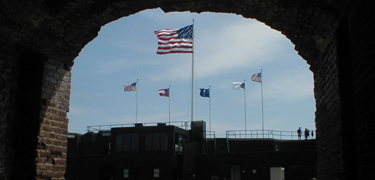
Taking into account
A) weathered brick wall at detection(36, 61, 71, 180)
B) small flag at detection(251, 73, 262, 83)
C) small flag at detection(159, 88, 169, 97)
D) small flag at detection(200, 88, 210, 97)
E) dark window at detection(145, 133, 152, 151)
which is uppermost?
small flag at detection(251, 73, 262, 83)

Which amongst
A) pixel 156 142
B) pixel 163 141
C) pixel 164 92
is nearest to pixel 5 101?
pixel 163 141

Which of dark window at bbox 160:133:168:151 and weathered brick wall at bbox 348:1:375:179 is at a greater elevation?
dark window at bbox 160:133:168:151

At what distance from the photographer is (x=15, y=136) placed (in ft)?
26.9

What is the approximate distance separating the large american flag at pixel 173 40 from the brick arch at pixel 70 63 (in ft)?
57.9

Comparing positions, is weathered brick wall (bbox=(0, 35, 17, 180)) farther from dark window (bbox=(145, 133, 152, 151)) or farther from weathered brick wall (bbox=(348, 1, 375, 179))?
dark window (bbox=(145, 133, 152, 151))

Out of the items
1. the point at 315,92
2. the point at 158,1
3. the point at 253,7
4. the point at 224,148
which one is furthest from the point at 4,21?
the point at 224,148

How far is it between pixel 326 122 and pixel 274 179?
34.8m

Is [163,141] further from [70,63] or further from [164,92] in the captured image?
[70,63]

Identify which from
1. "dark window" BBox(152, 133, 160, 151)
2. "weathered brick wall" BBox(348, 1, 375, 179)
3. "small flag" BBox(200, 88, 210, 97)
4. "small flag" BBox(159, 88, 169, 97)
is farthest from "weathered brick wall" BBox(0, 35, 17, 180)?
"small flag" BBox(200, 88, 210, 97)

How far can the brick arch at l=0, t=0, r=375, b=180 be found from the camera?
22.1ft

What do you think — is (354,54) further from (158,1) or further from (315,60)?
(158,1)

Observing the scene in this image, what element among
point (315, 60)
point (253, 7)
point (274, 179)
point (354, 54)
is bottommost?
point (274, 179)

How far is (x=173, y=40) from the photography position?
28.2m

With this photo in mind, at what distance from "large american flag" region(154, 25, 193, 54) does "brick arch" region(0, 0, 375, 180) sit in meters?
17.7
